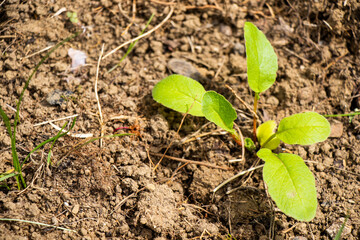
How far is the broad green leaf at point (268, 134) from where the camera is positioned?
1.77 m

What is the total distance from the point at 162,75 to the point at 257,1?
3.11 feet

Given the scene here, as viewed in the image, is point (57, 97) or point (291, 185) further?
point (57, 97)

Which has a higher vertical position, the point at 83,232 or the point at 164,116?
the point at 164,116

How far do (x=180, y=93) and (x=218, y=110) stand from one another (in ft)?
0.89

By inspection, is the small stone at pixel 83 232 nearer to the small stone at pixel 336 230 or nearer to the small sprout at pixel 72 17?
the small stone at pixel 336 230

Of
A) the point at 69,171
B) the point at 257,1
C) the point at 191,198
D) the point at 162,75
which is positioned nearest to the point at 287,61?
the point at 257,1

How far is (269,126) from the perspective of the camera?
1781 mm

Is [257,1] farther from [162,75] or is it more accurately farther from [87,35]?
[87,35]

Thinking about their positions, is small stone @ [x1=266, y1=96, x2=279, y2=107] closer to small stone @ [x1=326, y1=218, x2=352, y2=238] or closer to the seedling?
the seedling

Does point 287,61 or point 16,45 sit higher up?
point 16,45

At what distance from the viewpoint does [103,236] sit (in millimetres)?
1482

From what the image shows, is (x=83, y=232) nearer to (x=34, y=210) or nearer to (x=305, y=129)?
(x=34, y=210)

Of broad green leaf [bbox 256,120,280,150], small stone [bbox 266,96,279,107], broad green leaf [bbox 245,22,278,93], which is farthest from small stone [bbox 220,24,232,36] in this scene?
broad green leaf [bbox 256,120,280,150]

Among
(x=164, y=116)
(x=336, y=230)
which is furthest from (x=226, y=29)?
(x=336, y=230)
